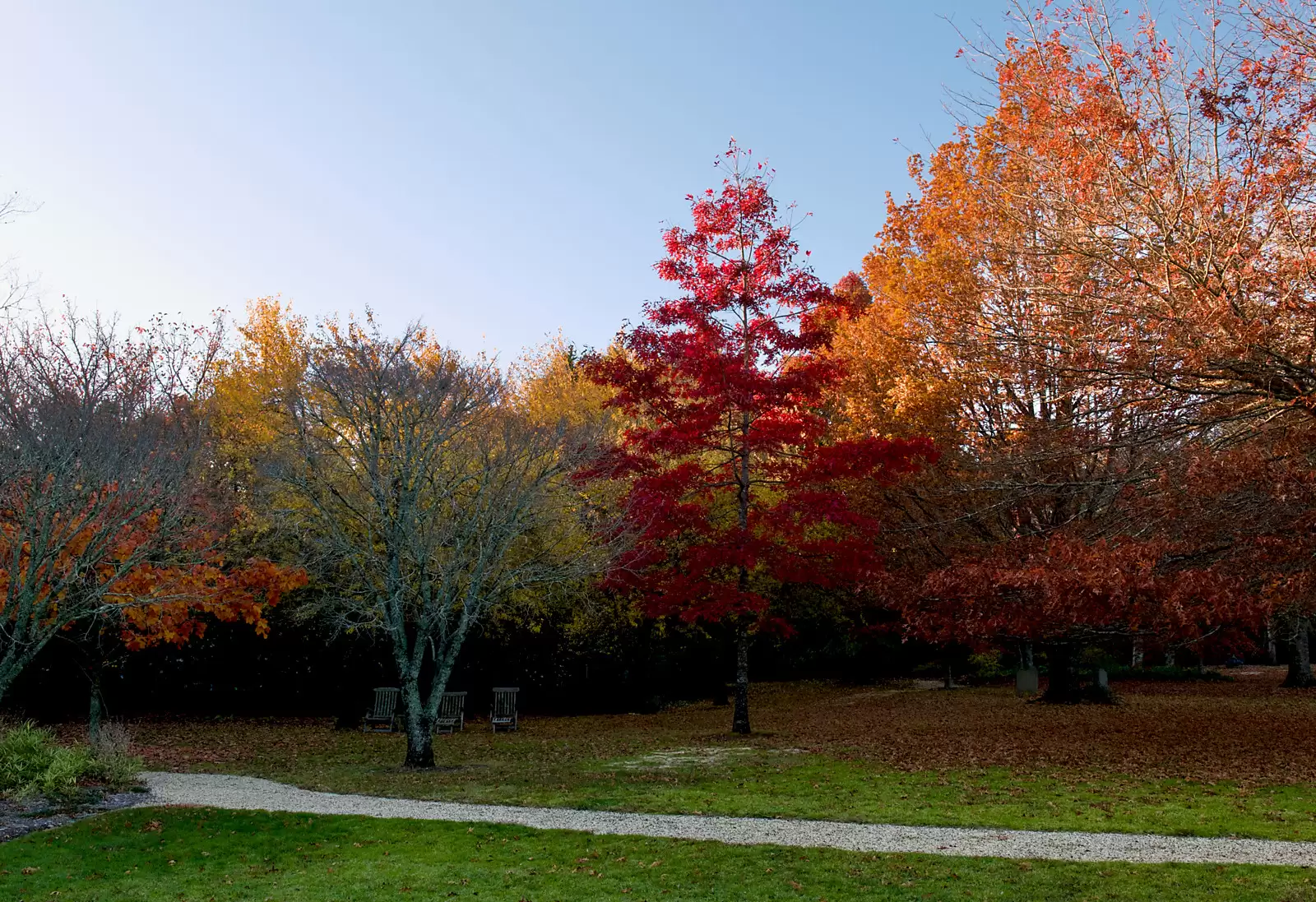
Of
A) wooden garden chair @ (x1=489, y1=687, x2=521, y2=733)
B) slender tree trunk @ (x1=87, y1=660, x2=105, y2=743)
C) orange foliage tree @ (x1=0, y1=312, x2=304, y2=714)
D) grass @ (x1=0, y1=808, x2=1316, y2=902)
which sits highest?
orange foliage tree @ (x1=0, y1=312, x2=304, y2=714)

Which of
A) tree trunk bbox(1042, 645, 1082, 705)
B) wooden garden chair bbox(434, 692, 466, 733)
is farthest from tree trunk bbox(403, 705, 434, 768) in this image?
tree trunk bbox(1042, 645, 1082, 705)

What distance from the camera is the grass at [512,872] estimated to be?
705 cm

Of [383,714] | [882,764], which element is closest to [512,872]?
[882,764]

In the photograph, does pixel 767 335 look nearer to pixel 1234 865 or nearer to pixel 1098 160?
pixel 1098 160

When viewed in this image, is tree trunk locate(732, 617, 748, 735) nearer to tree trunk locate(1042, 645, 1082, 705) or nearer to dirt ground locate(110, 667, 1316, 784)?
dirt ground locate(110, 667, 1316, 784)

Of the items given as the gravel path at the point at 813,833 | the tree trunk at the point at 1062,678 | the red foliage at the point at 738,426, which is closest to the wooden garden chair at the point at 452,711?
the red foliage at the point at 738,426

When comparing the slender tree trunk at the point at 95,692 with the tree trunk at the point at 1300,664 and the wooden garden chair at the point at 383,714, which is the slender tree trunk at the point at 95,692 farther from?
the tree trunk at the point at 1300,664

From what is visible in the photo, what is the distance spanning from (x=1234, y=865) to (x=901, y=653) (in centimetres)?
2501

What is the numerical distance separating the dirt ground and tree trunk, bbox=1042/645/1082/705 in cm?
69

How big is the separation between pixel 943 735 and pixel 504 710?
8.77 metres

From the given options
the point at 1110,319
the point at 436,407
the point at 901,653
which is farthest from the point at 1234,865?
the point at 901,653

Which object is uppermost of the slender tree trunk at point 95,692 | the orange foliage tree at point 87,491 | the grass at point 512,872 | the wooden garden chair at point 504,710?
the orange foliage tree at point 87,491

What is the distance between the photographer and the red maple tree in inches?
663

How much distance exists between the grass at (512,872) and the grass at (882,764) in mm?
1532
